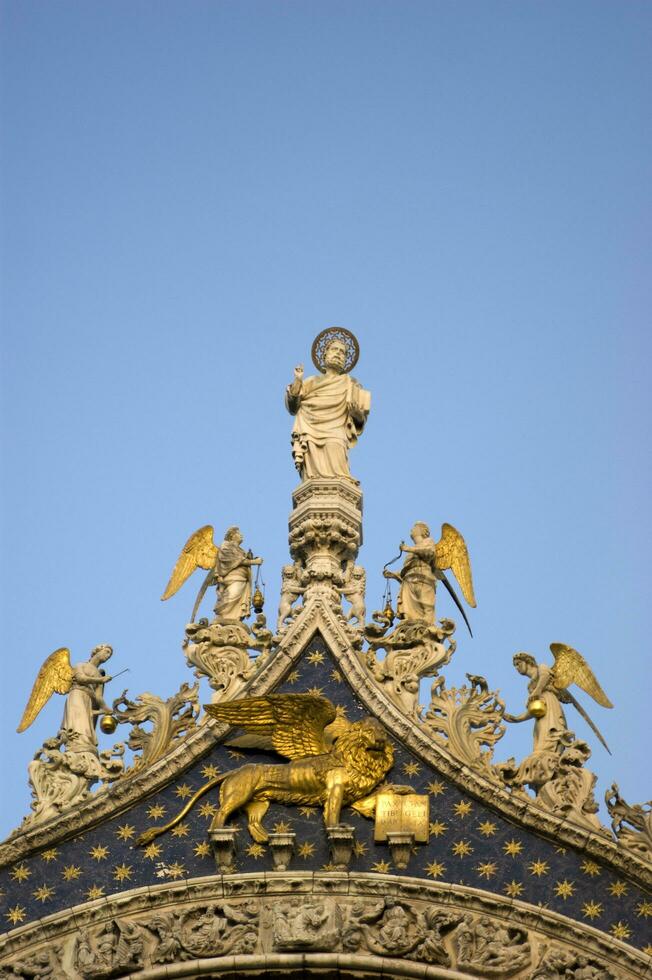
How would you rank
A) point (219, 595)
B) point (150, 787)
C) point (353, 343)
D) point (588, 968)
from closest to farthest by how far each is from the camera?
point (588, 968) < point (150, 787) < point (219, 595) < point (353, 343)

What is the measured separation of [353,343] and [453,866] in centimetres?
728

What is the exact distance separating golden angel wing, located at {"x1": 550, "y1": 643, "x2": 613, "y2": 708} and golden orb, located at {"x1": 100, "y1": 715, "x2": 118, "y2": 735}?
14.3 feet

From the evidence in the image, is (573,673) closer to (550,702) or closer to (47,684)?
(550,702)

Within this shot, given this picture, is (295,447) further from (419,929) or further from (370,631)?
(419,929)

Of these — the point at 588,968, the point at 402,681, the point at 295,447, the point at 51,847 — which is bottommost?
the point at 588,968

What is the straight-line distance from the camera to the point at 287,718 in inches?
946

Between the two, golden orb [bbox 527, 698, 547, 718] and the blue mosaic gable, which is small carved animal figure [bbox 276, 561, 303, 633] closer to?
the blue mosaic gable

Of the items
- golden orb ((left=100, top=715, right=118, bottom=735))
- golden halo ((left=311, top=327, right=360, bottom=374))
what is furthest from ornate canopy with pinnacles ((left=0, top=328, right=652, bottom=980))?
golden halo ((left=311, top=327, right=360, bottom=374))

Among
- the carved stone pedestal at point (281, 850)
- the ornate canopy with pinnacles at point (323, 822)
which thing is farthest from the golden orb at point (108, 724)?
the carved stone pedestal at point (281, 850)

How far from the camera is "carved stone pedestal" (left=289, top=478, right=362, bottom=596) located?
2555 centimetres

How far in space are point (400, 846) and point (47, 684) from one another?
167 inches

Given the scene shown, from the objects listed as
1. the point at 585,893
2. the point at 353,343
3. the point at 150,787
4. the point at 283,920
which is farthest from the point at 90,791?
the point at 353,343

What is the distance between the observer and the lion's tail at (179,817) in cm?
2344

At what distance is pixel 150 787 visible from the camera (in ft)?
78.1
